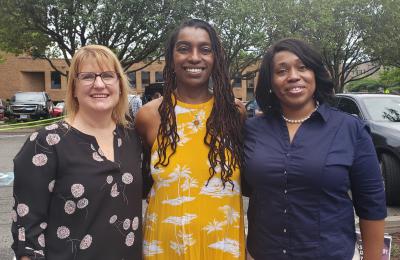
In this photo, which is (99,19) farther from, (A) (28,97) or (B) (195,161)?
(B) (195,161)

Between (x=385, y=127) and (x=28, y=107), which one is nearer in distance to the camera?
(x=385, y=127)

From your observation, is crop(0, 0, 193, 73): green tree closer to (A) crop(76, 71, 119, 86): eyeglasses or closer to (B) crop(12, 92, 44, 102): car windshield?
(B) crop(12, 92, 44, 102): car windshield

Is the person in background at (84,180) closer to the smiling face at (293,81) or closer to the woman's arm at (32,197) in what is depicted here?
the woman's arm at (32,197)

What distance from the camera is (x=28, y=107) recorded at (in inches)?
879

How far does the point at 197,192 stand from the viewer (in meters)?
2.35

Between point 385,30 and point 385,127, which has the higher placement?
Answer: point 385,30

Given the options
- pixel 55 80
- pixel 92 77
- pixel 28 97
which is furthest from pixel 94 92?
pixel 55 80

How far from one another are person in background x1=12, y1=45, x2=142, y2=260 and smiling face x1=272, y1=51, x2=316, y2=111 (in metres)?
0.79

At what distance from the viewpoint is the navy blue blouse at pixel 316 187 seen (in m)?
2.02

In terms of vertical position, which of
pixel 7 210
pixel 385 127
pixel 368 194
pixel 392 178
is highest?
pixel 368 194

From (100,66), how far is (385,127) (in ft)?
17.7

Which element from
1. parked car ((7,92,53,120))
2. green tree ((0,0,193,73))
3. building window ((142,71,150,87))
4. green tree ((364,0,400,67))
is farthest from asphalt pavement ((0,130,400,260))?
building window ((142,71,150,87))

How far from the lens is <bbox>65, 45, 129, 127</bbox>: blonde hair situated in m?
2.19

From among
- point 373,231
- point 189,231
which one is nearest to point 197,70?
point 189,231
